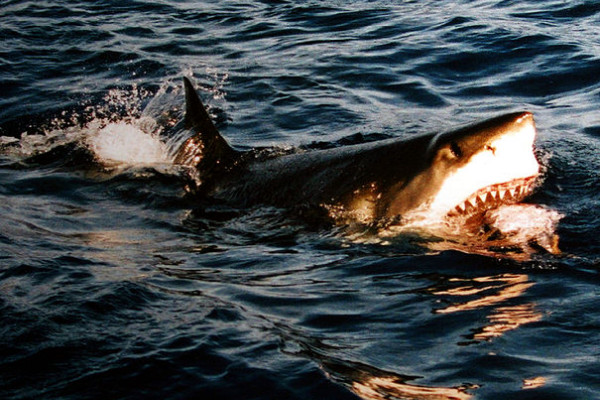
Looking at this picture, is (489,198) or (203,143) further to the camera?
(203,143)

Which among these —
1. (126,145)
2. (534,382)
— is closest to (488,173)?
(534,382)

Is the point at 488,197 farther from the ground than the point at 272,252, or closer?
farther from the ground

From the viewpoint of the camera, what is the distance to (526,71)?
31.8ft

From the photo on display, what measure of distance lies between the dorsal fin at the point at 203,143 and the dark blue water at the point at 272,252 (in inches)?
9.6

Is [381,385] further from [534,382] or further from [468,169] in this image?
[468,169]

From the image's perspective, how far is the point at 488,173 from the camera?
4.62m

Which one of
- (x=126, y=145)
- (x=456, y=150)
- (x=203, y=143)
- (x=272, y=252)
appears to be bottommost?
(x=272, y=252)

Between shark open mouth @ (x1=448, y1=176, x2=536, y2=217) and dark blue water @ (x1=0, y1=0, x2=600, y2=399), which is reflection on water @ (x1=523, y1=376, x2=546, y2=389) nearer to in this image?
dark blue water @ (x1=0, y1=0, x2=600, y2=399)

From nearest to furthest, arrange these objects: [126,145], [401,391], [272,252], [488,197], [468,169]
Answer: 1. [401,391]
2. [468,169]
3. [488,197]
4. [272,252]
5. [126,145]

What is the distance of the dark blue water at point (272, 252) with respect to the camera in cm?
330

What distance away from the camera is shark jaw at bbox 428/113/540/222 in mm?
4578

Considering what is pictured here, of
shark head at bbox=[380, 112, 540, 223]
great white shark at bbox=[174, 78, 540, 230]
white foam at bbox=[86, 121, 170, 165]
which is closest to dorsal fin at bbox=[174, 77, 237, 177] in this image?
white foam at bbox=[86, 121, 170, 165]

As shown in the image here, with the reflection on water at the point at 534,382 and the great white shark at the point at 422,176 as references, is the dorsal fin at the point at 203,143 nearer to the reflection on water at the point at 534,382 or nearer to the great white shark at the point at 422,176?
the great white shark at the point at 422,176

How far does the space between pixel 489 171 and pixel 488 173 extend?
1 centimetres
